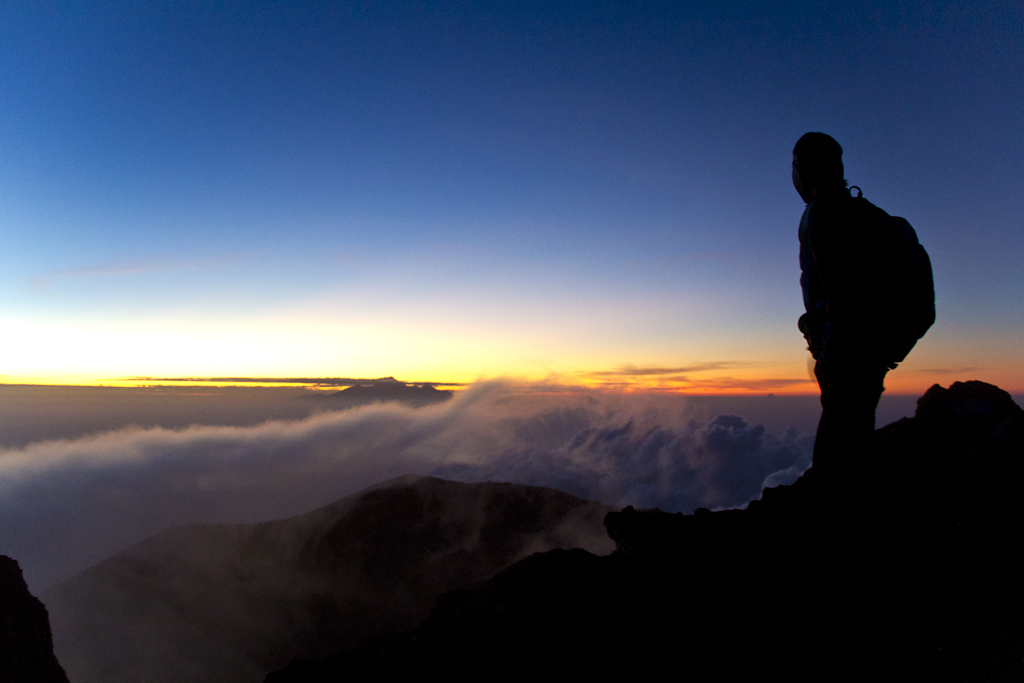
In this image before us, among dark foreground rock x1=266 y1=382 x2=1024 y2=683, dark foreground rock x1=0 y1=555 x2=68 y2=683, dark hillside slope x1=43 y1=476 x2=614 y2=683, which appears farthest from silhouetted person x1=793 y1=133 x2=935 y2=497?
dark hillside slope x1=43 y1=476 x2=614 y2=683

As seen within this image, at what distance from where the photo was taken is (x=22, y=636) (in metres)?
17.8

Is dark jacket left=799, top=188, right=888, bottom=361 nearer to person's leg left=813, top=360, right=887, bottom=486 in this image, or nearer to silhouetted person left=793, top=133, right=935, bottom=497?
silhouetted person left=793, top=133, right=935, bottom=497

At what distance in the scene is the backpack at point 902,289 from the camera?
16.5 ft

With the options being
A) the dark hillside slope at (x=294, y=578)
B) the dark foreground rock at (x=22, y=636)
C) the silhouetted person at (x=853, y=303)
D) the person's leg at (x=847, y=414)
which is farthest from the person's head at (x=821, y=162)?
the dark hillside slope at (x=294, y=578)

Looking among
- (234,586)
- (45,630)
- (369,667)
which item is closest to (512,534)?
(234,586)

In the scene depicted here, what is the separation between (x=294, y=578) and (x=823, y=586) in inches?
5720

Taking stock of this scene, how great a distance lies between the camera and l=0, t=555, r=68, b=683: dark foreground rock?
55.8ft

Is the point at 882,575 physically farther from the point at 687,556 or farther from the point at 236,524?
the point at 236,524

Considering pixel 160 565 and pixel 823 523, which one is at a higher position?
pixel 823 523

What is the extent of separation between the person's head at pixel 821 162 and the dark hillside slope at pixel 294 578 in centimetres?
10704

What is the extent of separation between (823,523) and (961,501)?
3.04 metres

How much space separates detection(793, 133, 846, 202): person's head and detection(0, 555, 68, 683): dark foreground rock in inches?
1111

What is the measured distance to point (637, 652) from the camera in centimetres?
630

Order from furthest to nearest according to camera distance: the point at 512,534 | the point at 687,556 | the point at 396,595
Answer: the point at 512,534 < the point at 396,595 < the point at 687,556
